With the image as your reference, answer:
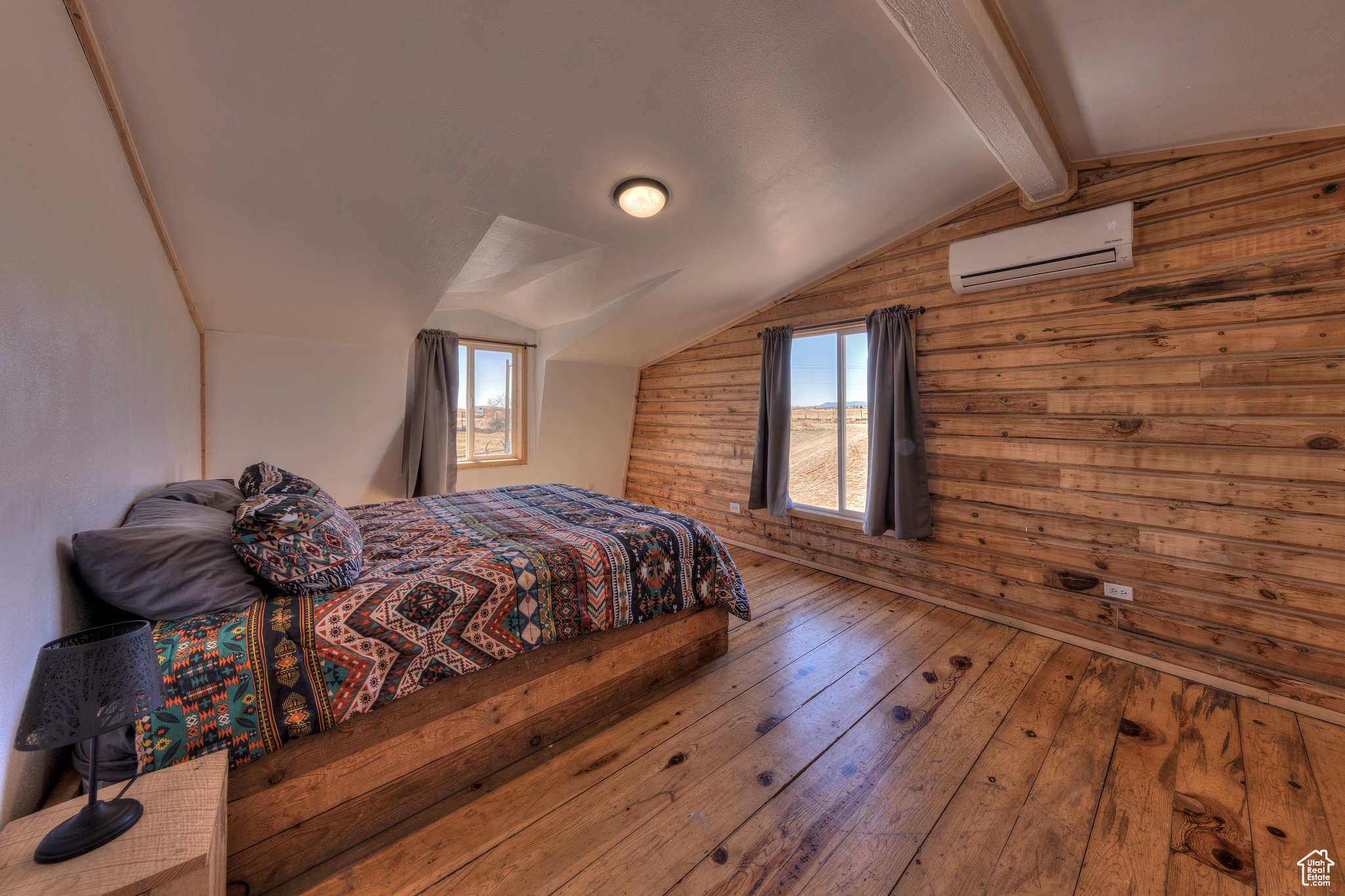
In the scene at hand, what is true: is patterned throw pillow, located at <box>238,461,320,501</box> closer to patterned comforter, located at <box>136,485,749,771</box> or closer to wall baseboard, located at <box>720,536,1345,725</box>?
patterned comforter, located at <box>136,485,749,771</box>

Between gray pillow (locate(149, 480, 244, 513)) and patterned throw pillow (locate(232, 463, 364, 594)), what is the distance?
0.54 meters

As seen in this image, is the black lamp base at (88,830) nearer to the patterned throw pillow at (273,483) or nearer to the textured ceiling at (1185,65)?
the patterned throw pillow at (273,483)

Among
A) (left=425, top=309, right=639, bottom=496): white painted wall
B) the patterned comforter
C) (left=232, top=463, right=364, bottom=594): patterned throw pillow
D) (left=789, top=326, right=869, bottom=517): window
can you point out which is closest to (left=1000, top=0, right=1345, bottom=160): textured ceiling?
(left=789, top=326, right=869, bottom=517): window

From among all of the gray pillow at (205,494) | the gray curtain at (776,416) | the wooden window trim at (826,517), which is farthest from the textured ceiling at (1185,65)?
the gray pillow at (205,494)

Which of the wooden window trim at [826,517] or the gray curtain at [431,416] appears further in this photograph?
the gray curtain at [431,416]

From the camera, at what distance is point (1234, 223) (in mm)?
2193

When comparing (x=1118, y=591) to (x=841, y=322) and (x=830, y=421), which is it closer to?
(x=830, y=421)

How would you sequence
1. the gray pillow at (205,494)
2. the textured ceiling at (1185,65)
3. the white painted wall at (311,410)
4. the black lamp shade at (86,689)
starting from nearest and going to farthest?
the black lamp shade at (86,689), the textured ceiling at (1185,65), the gray pillow at (205,494), the white painted wall at (311,410)

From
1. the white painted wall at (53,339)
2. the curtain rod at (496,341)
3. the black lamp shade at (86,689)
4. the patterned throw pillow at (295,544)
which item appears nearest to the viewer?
the black lamp shade at (86,689)

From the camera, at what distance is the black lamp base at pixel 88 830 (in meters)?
0.83

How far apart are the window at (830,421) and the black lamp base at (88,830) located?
355 centimetres

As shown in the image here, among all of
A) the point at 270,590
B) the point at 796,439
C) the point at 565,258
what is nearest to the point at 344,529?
the point at 270,590

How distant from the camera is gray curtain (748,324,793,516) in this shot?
12.9ft

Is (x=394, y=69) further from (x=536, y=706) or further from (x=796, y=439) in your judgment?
(x=796, y=439)
